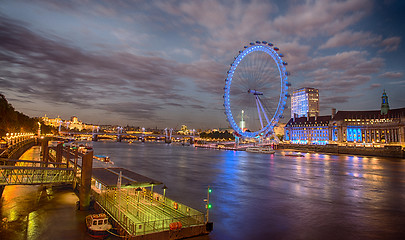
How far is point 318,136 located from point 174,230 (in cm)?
14812

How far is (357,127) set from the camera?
406 ft

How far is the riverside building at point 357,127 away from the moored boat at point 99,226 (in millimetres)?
110353

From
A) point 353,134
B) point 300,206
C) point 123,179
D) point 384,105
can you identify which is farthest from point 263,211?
point 384,105

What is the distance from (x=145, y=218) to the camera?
14.8m

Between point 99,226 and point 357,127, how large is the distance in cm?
13141

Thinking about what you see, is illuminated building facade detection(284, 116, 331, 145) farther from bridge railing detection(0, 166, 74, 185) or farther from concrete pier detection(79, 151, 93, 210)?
concrete pier detection(79, 151, 93, 210)

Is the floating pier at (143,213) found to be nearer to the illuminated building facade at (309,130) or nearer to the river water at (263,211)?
the river water at (263,211)

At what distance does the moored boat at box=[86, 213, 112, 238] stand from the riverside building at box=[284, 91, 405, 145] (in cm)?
11035

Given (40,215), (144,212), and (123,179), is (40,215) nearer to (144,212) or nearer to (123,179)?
(123,179)

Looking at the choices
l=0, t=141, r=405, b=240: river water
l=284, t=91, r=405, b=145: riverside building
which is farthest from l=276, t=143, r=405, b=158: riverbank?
l=0, t=141, r=405, b=240: river water

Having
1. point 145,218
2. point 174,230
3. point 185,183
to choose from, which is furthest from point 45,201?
point 185,183

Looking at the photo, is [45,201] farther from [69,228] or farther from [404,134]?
[404,134]

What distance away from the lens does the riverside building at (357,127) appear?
358 ft

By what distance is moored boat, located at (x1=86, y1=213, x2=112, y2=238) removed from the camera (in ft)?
48.5
